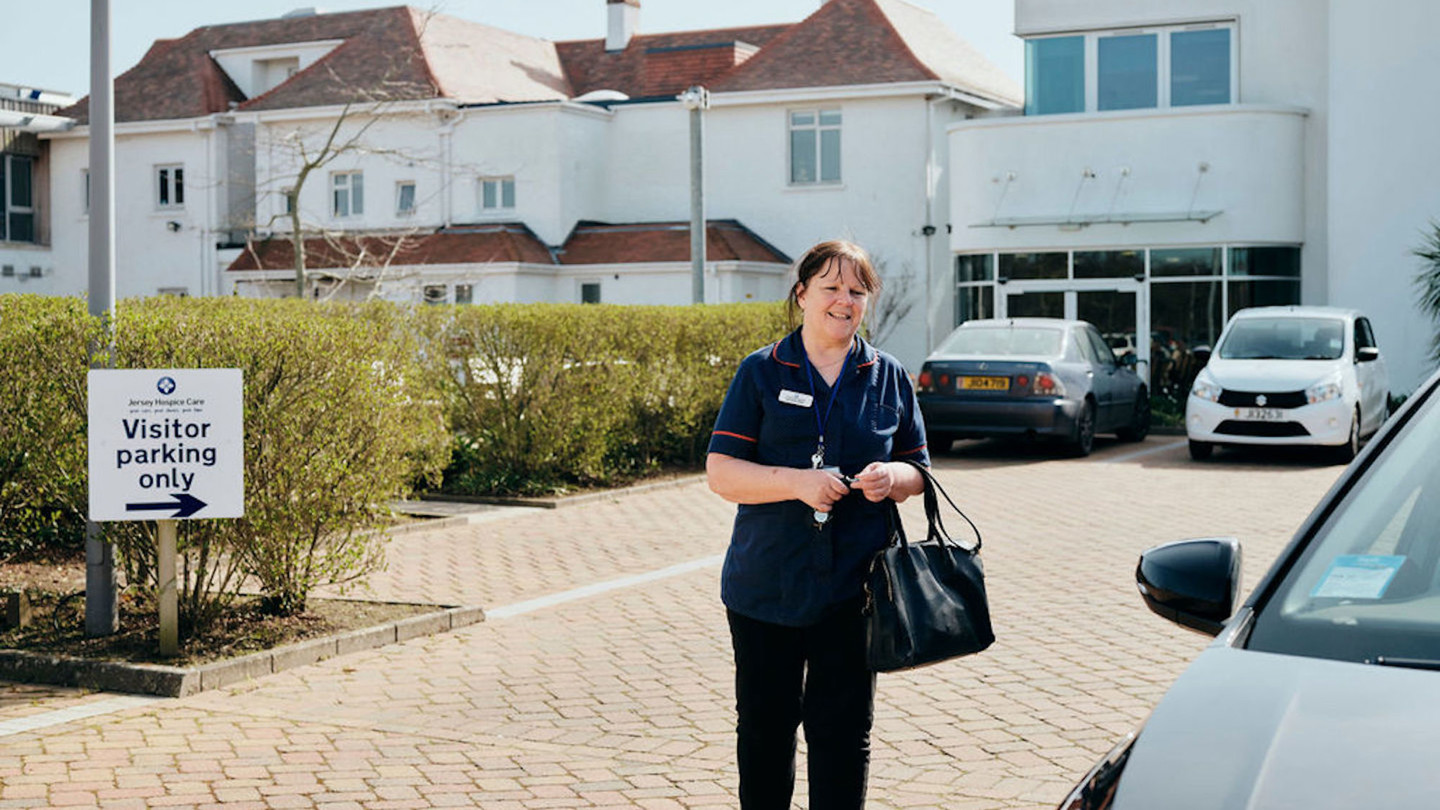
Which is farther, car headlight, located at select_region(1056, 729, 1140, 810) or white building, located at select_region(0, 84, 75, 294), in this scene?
white building, located at select_region(0, 84, 75, 294)

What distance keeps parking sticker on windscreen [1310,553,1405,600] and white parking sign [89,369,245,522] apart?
20.4 feet

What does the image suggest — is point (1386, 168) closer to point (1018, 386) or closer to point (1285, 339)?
point (1285, 339)

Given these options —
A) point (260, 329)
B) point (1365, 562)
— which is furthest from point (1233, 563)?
point (260, 329)

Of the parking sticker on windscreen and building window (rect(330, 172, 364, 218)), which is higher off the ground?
building window (rect(330, 172, 364, 218))

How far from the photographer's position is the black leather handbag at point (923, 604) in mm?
4469

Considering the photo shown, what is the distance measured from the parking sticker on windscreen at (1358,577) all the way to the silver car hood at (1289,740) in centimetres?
29

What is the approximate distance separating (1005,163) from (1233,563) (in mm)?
28783

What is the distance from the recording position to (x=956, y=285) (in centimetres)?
3350

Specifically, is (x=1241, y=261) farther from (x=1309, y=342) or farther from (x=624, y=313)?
(x=624, y=313)

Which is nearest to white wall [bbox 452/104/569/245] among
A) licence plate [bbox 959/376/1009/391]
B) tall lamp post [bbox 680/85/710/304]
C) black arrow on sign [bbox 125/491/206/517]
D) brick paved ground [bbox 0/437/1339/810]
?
tall lamp post [bbox 680/85/710/304]

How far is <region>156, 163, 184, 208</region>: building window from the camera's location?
45219 mm

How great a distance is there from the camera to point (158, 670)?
8086 millimetres

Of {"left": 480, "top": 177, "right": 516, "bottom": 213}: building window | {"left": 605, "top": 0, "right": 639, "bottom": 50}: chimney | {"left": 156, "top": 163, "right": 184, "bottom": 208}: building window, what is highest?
{"left": 605, "top": 0, "right": 639, "bottom": 50}: chimney

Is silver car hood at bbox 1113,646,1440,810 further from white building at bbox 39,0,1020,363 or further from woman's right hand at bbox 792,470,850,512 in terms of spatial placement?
white building at bbox 39,0,1020,363
